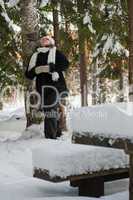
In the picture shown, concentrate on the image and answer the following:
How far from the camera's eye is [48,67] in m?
8.76

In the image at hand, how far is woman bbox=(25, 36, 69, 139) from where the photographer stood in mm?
8758

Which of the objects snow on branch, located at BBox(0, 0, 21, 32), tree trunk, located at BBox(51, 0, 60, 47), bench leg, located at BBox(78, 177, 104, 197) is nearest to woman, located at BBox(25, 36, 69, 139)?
snow on branch, located at BBox(0, 0, 21, 32)

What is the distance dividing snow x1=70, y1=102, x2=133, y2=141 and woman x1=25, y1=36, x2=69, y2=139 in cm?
366

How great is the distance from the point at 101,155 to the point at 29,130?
13.1 feet

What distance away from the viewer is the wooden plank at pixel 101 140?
450 cm

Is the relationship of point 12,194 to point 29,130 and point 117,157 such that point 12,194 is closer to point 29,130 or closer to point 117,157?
point 117,157

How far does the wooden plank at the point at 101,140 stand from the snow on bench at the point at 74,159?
Result: 341mm

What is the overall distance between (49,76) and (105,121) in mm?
4284

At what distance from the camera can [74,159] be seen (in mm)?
5430

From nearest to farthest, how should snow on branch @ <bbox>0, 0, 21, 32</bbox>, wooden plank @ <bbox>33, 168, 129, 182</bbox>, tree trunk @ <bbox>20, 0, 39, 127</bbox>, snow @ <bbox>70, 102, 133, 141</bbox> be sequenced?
snow @ <bbox>70, 102, 133, 141</bbox>, wooden plank @ <bbox>33, 168, 129, 182</bbox>, tree trunk @ <bbox>20, 0, 39, 127</bbox>, snow on branch @ <bbox>0, 0, 21, 32</bbox>

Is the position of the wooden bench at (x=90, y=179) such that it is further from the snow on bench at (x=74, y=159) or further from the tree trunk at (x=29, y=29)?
the tree trunk at (x=29, y=29)

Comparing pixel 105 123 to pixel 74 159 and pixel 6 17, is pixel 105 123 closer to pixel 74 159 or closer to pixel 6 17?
pixel 74 159

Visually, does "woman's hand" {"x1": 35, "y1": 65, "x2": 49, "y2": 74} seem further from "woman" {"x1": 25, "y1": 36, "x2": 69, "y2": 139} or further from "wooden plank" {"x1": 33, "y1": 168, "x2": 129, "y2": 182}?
"wooden plank" {"x1": 33, "y1": 168, "x2": 129, "y2": 182}

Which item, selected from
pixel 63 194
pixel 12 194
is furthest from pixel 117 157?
pixel 12 194
